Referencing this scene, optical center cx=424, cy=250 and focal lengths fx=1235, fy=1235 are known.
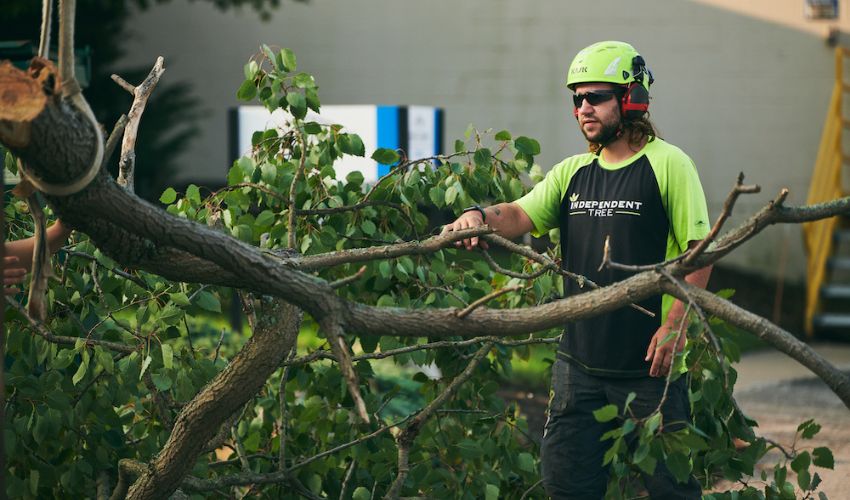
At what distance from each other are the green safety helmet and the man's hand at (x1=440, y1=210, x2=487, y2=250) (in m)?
0.50

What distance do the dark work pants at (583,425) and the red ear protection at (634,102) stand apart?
2.56 feet

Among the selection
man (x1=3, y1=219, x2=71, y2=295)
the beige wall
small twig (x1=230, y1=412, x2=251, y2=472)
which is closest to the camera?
man (x1=3, y1=219, x2=71, y2=295)

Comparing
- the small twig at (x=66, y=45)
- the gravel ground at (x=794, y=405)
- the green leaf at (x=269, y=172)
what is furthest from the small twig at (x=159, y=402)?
the gravel ground at (x=794, y=405)

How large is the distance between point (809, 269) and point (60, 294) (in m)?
8.20

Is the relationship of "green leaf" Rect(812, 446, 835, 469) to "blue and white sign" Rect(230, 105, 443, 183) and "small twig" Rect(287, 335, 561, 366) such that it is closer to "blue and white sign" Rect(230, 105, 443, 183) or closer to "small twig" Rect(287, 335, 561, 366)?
"small twig" Rect(287, 335, 561, 366)

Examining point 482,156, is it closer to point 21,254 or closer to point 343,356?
point 21,254

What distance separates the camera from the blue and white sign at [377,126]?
8.56 metres

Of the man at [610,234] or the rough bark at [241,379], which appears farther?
the man at [610,234]

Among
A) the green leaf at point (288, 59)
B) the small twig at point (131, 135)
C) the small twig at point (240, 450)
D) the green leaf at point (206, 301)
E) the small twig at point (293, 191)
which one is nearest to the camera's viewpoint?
the small twig at point (131, 135)

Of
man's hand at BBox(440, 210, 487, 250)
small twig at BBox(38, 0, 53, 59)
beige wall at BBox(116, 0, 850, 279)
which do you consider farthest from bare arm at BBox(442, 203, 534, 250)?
beige wall at BBox(116, 0, 850, 279)

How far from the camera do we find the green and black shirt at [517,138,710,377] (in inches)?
139

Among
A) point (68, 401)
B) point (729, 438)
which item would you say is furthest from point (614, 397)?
point (68, 401)

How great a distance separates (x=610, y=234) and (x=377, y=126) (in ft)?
17.2

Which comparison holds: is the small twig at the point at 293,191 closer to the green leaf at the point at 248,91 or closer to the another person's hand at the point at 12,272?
the green leaf at the point at 248,91
